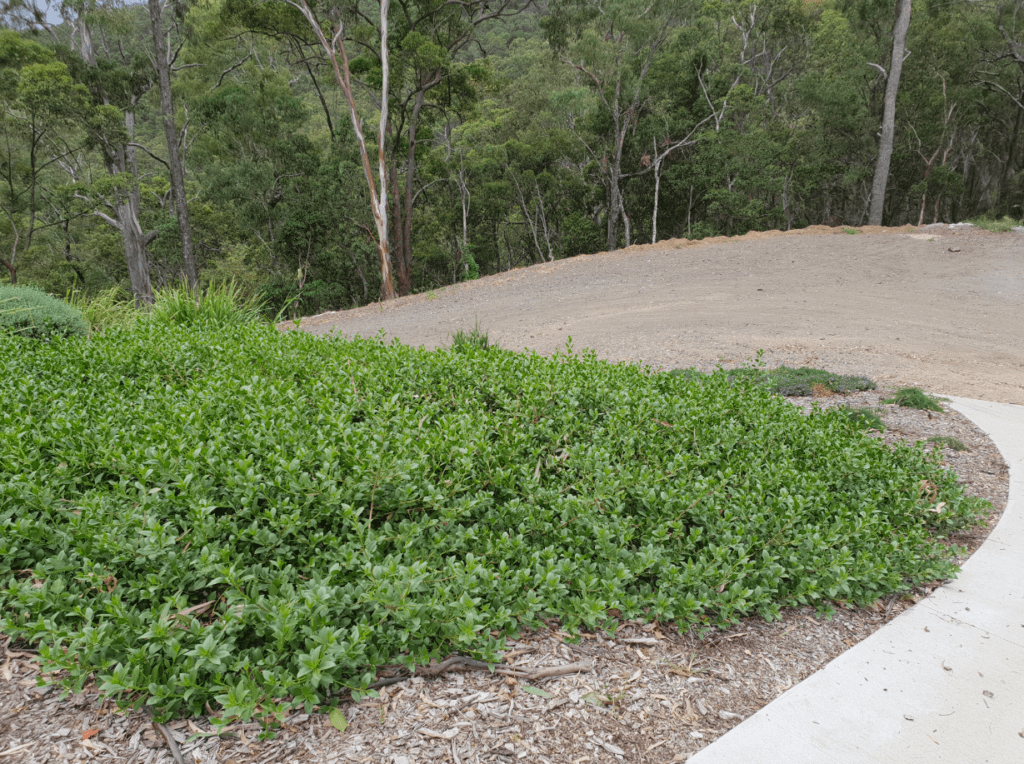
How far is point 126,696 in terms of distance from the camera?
157cm

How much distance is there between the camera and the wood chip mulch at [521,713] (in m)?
1.46

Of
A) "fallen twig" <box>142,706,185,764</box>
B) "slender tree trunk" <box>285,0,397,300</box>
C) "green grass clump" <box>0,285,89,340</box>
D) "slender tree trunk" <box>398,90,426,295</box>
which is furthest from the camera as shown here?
"slender tree trunk" <box>398,90,426,295</box>

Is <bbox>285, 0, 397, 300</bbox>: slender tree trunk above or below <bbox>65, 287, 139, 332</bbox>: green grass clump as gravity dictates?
above

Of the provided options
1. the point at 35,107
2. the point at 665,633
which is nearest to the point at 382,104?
the point at 35,107

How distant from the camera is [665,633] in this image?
204cm

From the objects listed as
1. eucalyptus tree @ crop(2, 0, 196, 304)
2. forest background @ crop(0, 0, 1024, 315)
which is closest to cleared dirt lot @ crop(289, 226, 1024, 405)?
forest background @ crop(0, 0, 1024, 315)

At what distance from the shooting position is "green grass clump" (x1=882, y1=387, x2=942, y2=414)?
15.2ft

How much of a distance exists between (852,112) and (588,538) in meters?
25.2

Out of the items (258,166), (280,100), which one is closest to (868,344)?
(258,166)

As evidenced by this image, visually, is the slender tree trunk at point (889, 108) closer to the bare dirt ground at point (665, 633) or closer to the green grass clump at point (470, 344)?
the bare dirt ground at point (665, 633)

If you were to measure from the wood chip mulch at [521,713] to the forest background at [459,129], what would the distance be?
1392 cm

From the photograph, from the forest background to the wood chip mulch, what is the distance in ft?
45.7

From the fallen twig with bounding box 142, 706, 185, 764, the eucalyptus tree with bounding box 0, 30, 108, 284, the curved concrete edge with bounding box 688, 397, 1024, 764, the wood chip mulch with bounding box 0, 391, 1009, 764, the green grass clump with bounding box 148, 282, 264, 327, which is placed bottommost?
the curved concrete edge with bounding box 688, 397, 1024, 764

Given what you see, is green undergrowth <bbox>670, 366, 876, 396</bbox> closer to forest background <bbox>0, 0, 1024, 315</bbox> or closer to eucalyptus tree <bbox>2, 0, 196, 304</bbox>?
forest background <bbox>0, 0, 1024, 315</bbox>
